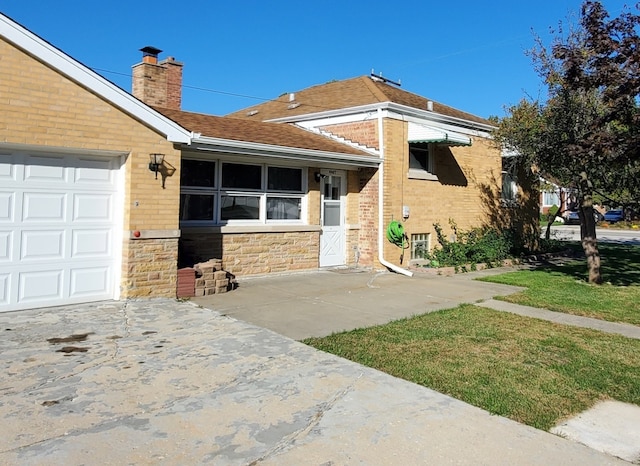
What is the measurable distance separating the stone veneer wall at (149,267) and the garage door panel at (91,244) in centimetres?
34

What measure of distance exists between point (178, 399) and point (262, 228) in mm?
7369

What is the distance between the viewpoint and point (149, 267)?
888cm

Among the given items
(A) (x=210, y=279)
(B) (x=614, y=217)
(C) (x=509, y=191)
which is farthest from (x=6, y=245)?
(B) (x=614, y=217)

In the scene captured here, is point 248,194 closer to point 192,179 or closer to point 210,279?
point 192,179

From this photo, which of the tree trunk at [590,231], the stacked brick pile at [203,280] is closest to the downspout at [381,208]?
the tree trunk at [590,231]

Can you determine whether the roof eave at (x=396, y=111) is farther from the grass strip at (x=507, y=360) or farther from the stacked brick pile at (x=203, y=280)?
the grass strip at (x=507, y=360)

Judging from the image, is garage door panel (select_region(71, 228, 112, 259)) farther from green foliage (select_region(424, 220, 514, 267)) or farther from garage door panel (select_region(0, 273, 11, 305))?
green foliage (select_region(424, 220, 514, 267))

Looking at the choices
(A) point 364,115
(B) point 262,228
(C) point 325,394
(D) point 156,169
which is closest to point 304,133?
(A) point 364,115

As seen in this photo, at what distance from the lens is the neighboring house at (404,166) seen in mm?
13617

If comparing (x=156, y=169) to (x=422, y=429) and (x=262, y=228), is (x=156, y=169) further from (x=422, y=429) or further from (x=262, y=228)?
(x=422, y=429)

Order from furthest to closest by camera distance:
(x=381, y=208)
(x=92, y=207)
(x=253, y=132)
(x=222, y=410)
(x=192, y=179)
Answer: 1. (x=381, y=208)
2. (x=253, y=132)
3. (x=192, y=179)
4. (x=92, y=207)
5. (x=222, y=410)

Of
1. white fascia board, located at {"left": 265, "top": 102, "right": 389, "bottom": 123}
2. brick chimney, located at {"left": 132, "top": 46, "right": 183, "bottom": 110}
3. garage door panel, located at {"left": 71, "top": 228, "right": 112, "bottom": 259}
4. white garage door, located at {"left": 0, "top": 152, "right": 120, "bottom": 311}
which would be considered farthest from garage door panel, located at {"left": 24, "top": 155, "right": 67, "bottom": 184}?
white fascia board, located at {"left": 265, "top": 102, "right": 389, "bottom": 123}

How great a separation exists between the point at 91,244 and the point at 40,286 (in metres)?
1.02

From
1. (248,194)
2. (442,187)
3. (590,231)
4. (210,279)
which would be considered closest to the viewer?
(210,279)
